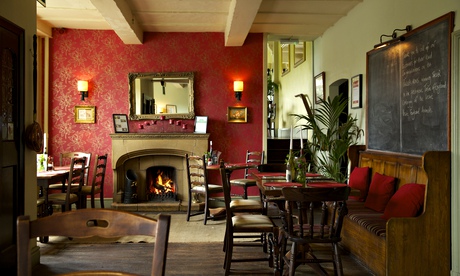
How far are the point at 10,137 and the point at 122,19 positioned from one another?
2.91m

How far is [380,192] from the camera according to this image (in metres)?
4.64

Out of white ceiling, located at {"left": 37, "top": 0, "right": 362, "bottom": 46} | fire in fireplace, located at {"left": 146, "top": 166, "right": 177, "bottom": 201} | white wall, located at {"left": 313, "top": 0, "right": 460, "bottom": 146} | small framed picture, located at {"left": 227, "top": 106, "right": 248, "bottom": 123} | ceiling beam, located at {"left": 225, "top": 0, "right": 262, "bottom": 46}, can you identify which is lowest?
fire in fireplace, located at {"left": 146, "top": 166, "right": 177, "bottom": 201}

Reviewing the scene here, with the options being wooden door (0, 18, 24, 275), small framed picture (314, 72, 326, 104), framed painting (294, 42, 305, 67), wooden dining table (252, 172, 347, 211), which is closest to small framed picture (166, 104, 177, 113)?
small framed picture (314, 72, 326, 104)

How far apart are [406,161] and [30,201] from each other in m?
3.71

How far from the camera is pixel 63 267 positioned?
4.25 meters

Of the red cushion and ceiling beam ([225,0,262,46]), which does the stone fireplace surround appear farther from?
the red cushion

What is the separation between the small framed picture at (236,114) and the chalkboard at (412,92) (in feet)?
8.86

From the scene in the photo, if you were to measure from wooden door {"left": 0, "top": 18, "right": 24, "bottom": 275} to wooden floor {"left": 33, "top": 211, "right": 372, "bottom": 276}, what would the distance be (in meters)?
0.49

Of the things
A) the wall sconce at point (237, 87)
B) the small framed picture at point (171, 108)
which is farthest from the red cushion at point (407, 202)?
the small framed picture at point (171, 108)

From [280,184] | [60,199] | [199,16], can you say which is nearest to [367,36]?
[199,16]

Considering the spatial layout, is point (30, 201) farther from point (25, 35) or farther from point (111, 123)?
point (111, 123)

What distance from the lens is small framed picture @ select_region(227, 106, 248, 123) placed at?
26.1ft

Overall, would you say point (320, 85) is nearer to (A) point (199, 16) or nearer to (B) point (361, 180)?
(A) point (199, 16)

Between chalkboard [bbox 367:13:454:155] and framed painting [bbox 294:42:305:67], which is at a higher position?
framed painting [bbox 294:42:305:67]
